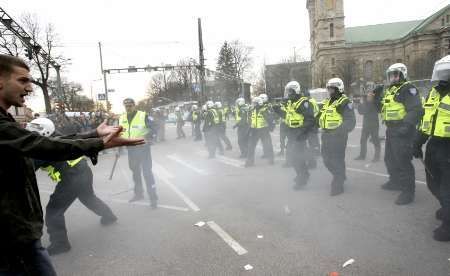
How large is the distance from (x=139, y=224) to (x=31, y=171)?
341cm

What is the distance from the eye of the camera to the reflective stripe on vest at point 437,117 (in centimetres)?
383

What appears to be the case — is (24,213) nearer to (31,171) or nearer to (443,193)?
(31,171)

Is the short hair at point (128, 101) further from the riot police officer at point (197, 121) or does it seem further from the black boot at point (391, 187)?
the riot police officer at point (197, 121)

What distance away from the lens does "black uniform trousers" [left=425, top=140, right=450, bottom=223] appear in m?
3.85

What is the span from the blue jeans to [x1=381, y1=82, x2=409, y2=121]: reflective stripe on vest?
16.6 feet

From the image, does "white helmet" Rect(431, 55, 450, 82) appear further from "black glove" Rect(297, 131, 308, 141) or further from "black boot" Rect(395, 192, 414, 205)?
"black glove" Rect(297, 131, 308, 141)

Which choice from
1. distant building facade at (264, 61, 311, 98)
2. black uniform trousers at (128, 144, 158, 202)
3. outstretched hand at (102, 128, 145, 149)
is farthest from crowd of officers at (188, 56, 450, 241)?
distant building facade at (264, 61, 311, 98)

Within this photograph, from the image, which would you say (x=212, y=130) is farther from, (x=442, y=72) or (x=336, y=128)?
(x=442, y=72)

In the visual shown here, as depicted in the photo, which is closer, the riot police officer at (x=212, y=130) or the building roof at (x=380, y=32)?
the riot police officer at (x=212, y=130)

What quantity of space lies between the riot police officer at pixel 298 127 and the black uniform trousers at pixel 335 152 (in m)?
0.64

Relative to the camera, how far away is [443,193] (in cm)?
389

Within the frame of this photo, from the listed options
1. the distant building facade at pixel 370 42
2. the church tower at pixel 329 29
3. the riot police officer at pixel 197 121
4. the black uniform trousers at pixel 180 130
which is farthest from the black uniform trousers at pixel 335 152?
the church tower at pixel 329 29

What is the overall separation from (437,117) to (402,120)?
4.51ft

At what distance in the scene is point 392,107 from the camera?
5.41 meters
